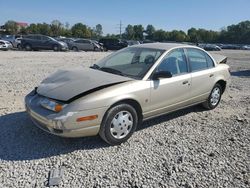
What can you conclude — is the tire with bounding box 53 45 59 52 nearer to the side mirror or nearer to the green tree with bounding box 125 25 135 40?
the side mirror

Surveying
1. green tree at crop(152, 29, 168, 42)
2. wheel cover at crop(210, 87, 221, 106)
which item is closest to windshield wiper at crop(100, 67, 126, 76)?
wheel cover at crop(210, 87, 221, 106)

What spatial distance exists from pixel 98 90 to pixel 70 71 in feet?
3.74

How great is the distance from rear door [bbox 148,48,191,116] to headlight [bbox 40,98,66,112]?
155 centimetres

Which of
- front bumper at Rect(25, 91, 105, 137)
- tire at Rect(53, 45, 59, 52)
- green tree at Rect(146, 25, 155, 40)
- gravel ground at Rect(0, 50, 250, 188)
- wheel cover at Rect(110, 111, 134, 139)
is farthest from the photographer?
green tree at Rect(146, 25, 155, 40)

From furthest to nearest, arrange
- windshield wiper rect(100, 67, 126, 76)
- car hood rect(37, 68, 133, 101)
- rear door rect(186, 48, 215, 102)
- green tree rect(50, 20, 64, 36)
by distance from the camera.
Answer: green tree rect(50, 20, 64, 36), rear door rect(186, 48, 215, 102), windshield wiper rect(100, 67, 126, 76), car hood rect(37, 68, 133, 101)

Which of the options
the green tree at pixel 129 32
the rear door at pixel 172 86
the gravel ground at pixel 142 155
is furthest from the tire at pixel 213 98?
the green tree at pixel 129 32

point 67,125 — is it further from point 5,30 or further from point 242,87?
point 5,30

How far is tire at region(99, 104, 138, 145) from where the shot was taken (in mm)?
4141

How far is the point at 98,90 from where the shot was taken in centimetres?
411

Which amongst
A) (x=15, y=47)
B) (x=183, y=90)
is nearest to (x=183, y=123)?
(x=183, y=90)

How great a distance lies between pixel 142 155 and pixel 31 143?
170cm

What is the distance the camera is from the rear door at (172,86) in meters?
4.73

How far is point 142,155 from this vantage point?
13.3 feet

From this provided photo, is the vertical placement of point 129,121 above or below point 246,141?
above
